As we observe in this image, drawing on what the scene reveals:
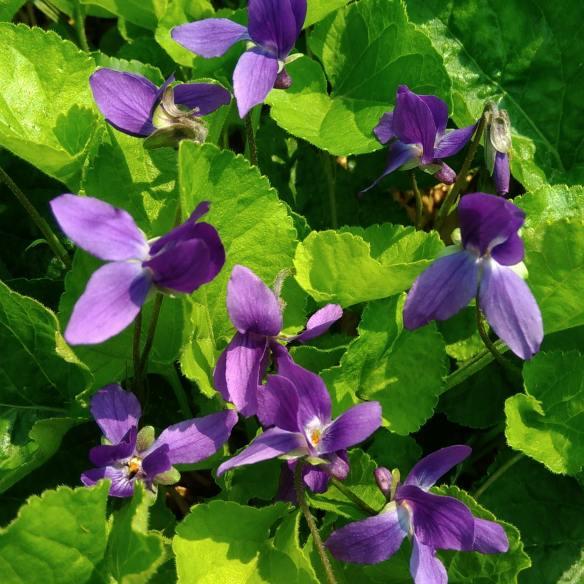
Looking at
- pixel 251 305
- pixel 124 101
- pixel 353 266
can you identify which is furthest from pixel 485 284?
pixel 124 101

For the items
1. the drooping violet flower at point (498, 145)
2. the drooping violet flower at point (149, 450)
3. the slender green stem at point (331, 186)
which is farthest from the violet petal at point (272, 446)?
the slender green stem at point (331, 186)

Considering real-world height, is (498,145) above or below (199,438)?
above

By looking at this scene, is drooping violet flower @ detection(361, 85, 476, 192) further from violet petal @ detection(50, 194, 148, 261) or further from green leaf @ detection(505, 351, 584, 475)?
violet petal @ detection(50, 194, 148, 261)

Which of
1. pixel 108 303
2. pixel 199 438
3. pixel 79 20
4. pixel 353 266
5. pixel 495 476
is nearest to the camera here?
pixel 108 303

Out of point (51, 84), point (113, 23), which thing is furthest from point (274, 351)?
point (113, 23)

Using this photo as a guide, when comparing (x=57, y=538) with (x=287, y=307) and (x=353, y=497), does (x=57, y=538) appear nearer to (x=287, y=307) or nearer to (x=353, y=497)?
(x=353, y=497)

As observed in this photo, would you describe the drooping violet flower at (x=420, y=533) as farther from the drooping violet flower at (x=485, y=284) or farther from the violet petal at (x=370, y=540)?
the drooping violet flower at (x=485, y=284)
